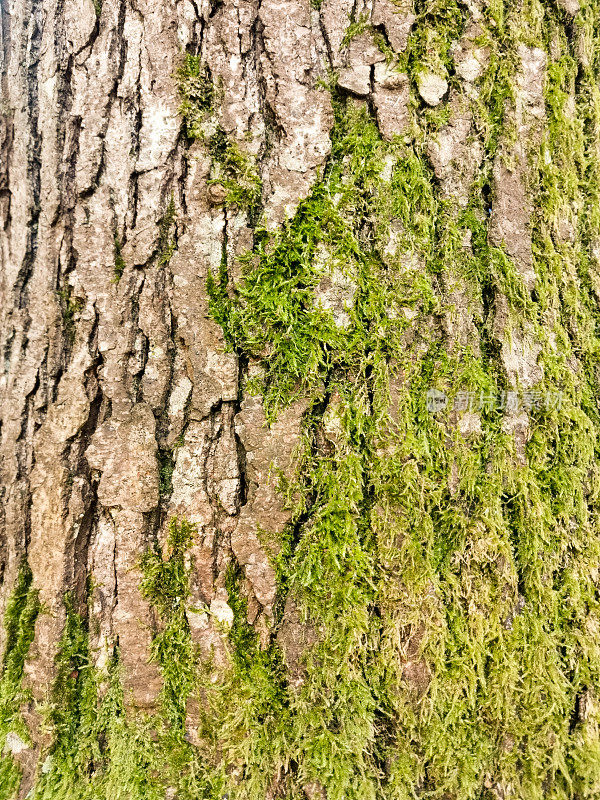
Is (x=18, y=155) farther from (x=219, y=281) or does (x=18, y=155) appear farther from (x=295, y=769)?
(x=295, y=769)

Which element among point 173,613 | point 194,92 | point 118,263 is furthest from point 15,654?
point 194,92

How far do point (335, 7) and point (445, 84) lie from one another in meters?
0.38

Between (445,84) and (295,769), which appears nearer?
(295,769)

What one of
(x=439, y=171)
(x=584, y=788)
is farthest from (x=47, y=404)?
(x=584, y=788)

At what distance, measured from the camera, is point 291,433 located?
1284 mm

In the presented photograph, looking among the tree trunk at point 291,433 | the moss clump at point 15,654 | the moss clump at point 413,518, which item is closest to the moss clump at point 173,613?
the tree trunk at point 291,433

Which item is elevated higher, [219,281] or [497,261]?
[497,261]

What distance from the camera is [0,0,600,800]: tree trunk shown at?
1.26m

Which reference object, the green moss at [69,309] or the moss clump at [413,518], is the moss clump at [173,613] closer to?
the moss clump at [413,518]

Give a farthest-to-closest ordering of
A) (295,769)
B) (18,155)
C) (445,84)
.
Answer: (18,155), (445,84), (295,769)

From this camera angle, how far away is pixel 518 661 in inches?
51.0

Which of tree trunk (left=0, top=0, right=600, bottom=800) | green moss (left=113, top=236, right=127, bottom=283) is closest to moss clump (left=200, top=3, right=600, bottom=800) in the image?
tree trunk (left=0, top=0, right=600, bottom=800)

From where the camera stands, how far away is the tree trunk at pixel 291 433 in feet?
4.15

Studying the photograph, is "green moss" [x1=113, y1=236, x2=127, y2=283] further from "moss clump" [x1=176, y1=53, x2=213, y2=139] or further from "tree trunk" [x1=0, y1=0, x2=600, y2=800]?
"moss clump" [x1=176, y1=53, x2=213, y2=139]
